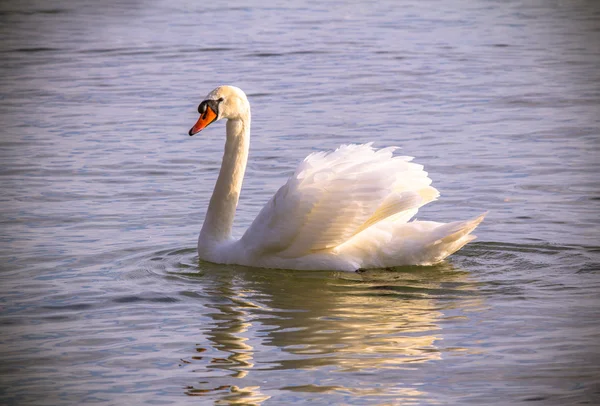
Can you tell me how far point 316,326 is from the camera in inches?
307

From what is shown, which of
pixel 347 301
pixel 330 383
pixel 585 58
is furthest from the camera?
pixel 585 58

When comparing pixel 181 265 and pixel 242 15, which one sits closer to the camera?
pixel 181 265

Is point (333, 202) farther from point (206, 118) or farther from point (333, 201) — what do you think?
point (206, 118)

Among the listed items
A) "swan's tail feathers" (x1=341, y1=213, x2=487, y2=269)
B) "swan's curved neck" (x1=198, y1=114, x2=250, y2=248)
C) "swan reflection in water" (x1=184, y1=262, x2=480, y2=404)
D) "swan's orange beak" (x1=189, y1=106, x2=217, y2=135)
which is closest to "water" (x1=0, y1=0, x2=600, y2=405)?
"swan reflection in water" (x1=184, y1=262, x2=480, y2=404)

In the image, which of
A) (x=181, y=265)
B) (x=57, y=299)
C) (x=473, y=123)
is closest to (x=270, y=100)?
(x=473, y=123)

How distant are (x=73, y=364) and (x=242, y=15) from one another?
20509mm

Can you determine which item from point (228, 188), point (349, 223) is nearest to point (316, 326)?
point (349, 223)

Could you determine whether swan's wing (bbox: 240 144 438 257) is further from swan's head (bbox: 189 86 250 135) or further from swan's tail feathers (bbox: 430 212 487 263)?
swan's head (bbox: 189 86 250 135)

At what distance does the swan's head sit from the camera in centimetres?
961

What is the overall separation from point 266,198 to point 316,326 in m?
3.86

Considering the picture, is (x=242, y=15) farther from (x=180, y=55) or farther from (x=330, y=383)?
(x=330, y=383)

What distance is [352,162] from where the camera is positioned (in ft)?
29.8

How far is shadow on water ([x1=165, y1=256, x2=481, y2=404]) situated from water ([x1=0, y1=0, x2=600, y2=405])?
0.9 inches

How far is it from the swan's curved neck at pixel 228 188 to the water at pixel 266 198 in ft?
0.98
